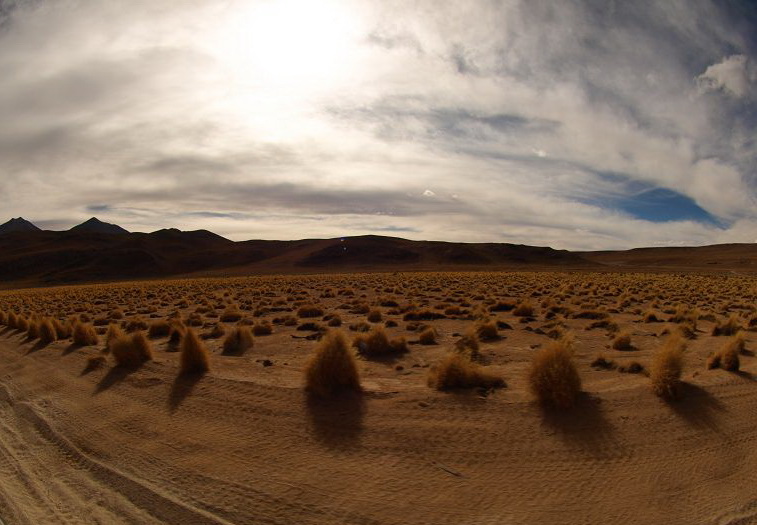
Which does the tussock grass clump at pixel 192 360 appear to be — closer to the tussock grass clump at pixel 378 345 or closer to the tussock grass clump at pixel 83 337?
the tussock grass clump at pixel 378 345

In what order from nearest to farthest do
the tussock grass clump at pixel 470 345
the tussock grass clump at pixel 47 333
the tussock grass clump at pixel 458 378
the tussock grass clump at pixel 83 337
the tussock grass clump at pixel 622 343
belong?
the tussock grass clump at pixel 458 378, the tussock grass clump at pixel 470 345, the tussock grass clump at pixel 622 343, the tussock grass clump at pixel 83 337, the tussock grass clump at pixel 47 333

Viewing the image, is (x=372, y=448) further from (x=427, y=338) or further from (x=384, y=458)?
(x=427, y=338)

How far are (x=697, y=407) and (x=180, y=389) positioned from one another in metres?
8.46

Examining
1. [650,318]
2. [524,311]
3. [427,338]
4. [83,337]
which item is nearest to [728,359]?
[427,338]

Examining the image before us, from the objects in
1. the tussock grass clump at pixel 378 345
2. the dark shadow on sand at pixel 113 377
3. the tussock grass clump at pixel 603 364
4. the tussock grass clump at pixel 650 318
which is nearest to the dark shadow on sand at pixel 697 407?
the tussock grass clump at pixel 603 364

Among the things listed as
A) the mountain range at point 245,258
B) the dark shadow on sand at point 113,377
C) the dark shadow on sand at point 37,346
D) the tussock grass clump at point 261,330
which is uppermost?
the mountain range at point 245,258

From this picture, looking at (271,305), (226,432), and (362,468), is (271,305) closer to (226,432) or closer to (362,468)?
(226,432)

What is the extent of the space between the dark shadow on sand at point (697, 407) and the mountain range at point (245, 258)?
79.8 m

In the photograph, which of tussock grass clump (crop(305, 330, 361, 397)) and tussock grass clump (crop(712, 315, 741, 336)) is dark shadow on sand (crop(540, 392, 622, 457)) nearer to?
tussock grass clump (crop(305, 330, 361, 397))

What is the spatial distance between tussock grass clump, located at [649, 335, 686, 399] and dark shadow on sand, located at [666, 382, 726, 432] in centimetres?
11

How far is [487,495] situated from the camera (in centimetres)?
518

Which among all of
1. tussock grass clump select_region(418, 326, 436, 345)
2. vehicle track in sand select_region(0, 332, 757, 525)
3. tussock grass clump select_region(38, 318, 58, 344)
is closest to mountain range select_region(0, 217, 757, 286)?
tussock grass clump select_region(38, 318, 58, 344)

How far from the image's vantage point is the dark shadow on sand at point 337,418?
6.46 m

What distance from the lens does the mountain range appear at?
9431 cm
